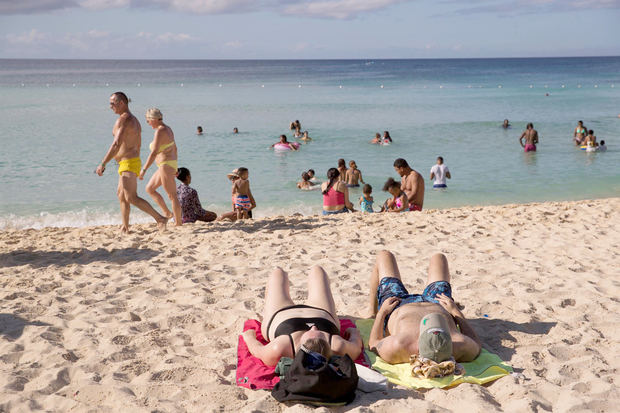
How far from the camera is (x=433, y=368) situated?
331 cm

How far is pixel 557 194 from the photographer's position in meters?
13.2

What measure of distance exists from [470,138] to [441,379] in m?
19.8

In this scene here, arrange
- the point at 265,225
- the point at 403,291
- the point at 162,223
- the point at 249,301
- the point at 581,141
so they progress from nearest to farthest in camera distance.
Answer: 1. the point at 403,291
2. the point at 249,301
3. the point at 162,223
4. the point at 265,225
5. the point at 581,141

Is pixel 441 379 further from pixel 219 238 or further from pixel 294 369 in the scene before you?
pixel 219 238

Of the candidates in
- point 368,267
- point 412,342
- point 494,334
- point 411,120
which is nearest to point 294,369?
point 412,342

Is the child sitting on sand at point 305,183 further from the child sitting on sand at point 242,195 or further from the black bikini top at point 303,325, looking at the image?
the black bikini top at point 303,325

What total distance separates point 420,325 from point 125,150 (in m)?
4.62

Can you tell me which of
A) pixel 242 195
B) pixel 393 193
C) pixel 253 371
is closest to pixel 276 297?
pixel 253 371

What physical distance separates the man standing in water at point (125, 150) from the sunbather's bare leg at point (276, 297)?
3.25m

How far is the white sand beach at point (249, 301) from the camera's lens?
3215mm

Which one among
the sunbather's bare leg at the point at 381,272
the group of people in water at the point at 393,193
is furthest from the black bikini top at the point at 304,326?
the group of people in water at the point at 393,193

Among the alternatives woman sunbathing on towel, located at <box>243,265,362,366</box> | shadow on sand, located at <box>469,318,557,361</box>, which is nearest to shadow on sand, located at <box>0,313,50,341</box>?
→ woman sunbathing on towel, located at <box>243,265,362,366</box>

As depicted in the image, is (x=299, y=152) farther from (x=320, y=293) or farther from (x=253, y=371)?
(x=253, y=371)

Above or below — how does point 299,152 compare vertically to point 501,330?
above
